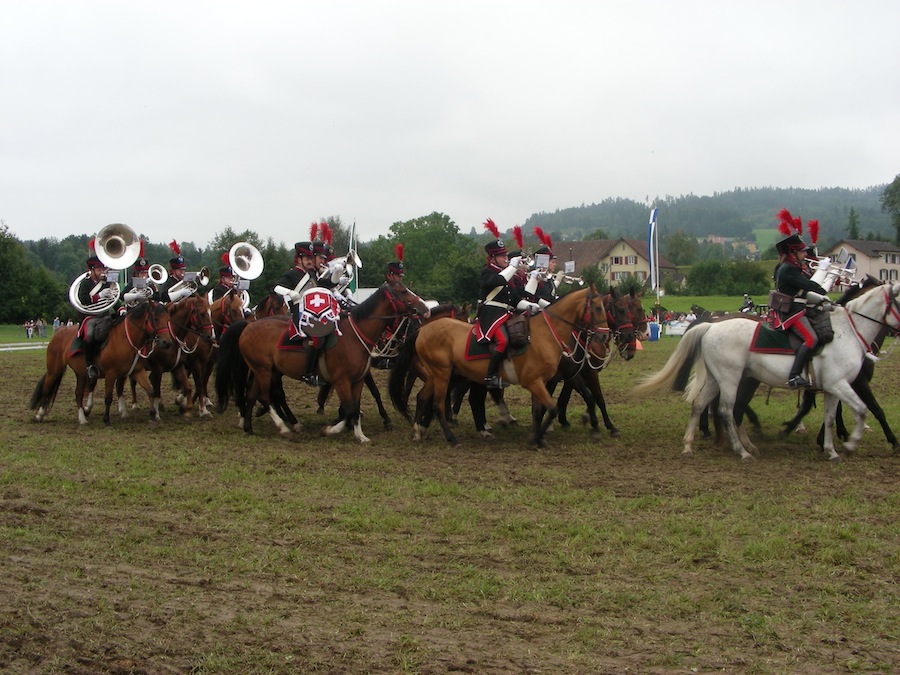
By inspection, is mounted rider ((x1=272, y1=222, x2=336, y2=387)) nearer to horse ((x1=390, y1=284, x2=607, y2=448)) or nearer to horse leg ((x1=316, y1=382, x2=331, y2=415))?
horse ((x1=390, y1=284, x2=607, y2=448))

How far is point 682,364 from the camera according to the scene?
1240 centimetres

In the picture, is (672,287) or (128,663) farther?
(672,287)

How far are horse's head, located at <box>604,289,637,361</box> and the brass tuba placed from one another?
873 centimetres

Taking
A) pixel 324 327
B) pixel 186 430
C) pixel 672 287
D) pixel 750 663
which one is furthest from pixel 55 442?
pixel 672 287

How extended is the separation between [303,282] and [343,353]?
1.54 meters

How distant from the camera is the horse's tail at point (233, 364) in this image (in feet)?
47.5

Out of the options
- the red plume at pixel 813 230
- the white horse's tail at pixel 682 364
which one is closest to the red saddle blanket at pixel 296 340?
the white horse's tail at pixel 682 364

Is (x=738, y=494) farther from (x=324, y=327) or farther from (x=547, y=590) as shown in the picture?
(x=324, y=327)

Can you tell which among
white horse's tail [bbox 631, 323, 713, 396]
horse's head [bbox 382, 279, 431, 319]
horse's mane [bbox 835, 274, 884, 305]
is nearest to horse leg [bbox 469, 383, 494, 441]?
horse's head [bbox 382, 279, 431, 319]

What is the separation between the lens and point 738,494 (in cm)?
932

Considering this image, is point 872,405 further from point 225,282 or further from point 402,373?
point 225,282

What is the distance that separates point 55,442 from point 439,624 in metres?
9.41

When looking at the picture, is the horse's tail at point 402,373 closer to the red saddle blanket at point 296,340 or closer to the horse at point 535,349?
the horse at point 535,349

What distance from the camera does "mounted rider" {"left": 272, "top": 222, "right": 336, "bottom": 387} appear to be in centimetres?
1324
